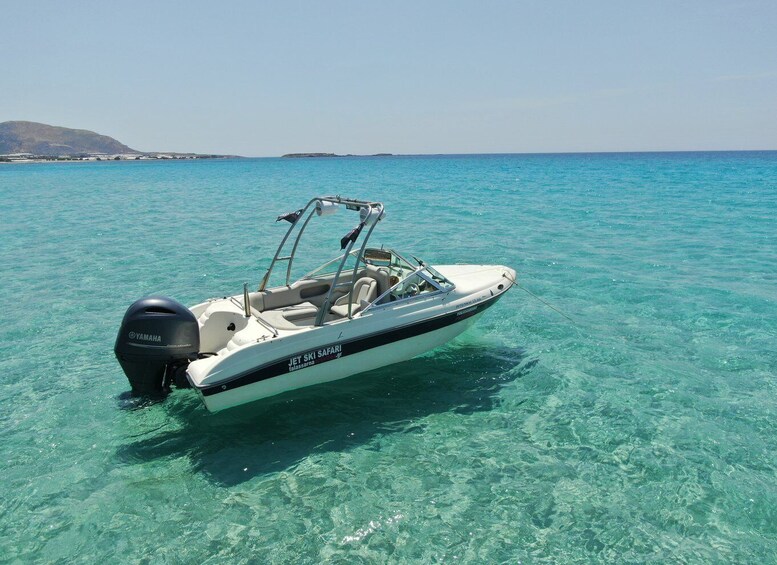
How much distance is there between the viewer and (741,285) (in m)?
15.3

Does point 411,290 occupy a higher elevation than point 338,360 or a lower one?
higher

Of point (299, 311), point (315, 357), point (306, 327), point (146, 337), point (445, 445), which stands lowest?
point (445, 445)

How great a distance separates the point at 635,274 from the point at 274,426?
40.9 ft

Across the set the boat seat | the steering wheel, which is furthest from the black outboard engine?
the steering wheel

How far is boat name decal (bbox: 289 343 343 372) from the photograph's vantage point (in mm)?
8125

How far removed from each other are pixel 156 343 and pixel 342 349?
261 centimetres

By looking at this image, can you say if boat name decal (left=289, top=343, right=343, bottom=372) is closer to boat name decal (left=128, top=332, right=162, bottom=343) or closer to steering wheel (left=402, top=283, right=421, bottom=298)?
steering wheel (left=402, top=283, right=421, bottom=298)

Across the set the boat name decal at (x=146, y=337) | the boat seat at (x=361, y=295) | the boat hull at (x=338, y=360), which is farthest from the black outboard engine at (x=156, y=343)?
the boat seat at (x=361, y=295)

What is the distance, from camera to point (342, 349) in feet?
27.8

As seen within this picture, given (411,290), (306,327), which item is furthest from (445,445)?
(411,290)

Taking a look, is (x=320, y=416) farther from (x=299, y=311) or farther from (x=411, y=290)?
(x=411, y=290)

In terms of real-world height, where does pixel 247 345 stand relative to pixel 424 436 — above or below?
above

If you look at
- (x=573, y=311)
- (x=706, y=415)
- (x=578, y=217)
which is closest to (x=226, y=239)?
(x=573, y=311)

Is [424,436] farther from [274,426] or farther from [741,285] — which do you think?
[741,285]
